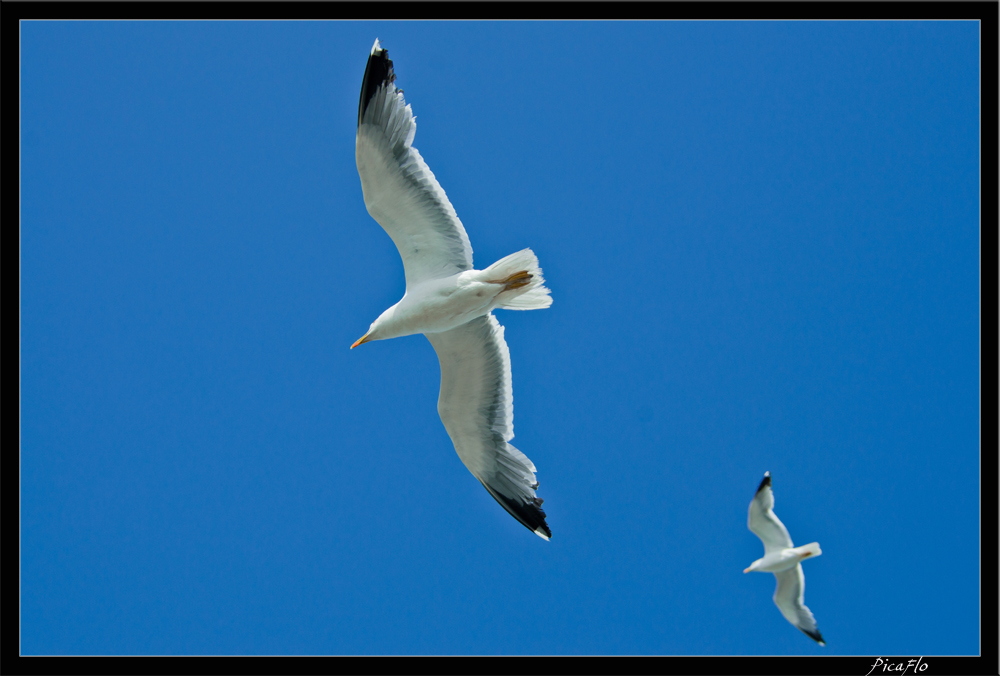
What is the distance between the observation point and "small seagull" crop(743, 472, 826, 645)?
8.88 m

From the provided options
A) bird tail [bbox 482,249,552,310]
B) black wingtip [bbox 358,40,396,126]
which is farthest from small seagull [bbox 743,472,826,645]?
black wingtip [bbox 358,40,396,126]

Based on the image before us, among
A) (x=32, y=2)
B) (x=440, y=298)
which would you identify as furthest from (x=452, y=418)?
(x=32, y=2)

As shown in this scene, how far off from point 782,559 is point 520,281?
564cm

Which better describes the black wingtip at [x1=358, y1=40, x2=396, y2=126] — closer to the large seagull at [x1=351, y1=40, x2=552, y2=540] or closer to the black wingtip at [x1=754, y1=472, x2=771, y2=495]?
the large seagull at [x1=351, y1=40, x2=552, y2=540]

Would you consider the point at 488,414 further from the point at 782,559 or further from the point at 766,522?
the point at 782,559

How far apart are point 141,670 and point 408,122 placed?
5.34m

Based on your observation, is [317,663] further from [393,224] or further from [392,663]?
[393,224]

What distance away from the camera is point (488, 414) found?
6.70m

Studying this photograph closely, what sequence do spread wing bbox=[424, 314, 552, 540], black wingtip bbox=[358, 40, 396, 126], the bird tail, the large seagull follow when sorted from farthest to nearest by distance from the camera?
spread wing bbox=[424, 314, 552, 540] < the bird tail < the large seagull < black wingtip bbox=[358, 40, 396, 126]

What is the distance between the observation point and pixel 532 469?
6684 mm

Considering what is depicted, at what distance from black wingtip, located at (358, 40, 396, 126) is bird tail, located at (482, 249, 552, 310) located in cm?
152

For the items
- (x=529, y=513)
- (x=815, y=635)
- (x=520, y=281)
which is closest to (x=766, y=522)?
(x=815, y=635)

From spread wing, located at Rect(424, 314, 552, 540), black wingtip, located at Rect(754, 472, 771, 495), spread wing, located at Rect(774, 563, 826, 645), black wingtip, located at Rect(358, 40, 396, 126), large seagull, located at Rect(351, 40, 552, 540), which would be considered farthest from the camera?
spread wing, located at Rect(774, 563, 826, 645)

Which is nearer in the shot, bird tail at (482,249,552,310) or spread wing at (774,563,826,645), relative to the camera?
bird tail at (482,249,552,310)
